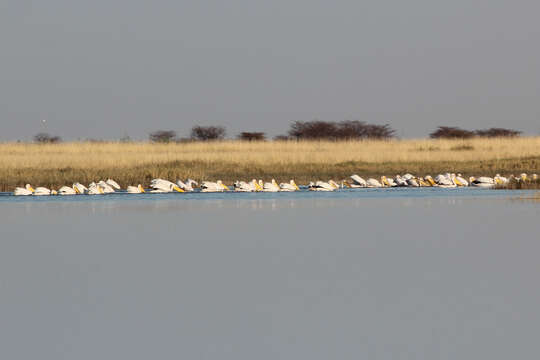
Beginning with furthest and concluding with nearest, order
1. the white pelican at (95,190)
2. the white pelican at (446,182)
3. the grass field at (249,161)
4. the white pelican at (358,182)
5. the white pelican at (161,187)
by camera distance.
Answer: the grass field at (249,161), the white pelican at (358,182), the white pelican at (446,182), the white pelican at (161,187), the white pelican at (95,190)

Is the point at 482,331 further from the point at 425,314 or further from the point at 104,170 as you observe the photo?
the point at 104,170

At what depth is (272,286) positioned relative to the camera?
732 centimetres

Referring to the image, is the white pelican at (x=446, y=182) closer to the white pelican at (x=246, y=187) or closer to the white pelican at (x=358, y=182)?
the white pelican at (x=358, y=182)

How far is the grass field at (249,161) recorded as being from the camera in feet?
75.7

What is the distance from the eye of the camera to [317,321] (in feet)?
19.9

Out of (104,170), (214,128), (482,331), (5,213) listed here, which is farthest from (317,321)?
(214,128)

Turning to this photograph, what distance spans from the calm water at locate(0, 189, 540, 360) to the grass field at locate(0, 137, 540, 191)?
9488 millimetres

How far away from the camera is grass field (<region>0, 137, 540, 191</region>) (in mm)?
23078

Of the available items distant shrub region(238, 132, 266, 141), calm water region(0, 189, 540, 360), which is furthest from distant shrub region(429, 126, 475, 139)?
calm water region(0, 189, 540, 360)

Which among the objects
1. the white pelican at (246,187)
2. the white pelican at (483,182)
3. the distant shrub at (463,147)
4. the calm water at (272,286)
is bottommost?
the white pelican at (483,182)

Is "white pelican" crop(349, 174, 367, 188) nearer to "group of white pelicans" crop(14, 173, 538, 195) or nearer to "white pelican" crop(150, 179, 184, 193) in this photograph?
"group of white pelicans" crop(14, 173, 538, 195)

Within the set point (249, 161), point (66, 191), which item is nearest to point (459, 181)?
point (249, 161)

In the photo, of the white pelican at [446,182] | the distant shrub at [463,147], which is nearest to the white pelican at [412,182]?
the white pelican at [446,182]

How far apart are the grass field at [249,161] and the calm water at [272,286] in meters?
9.49
